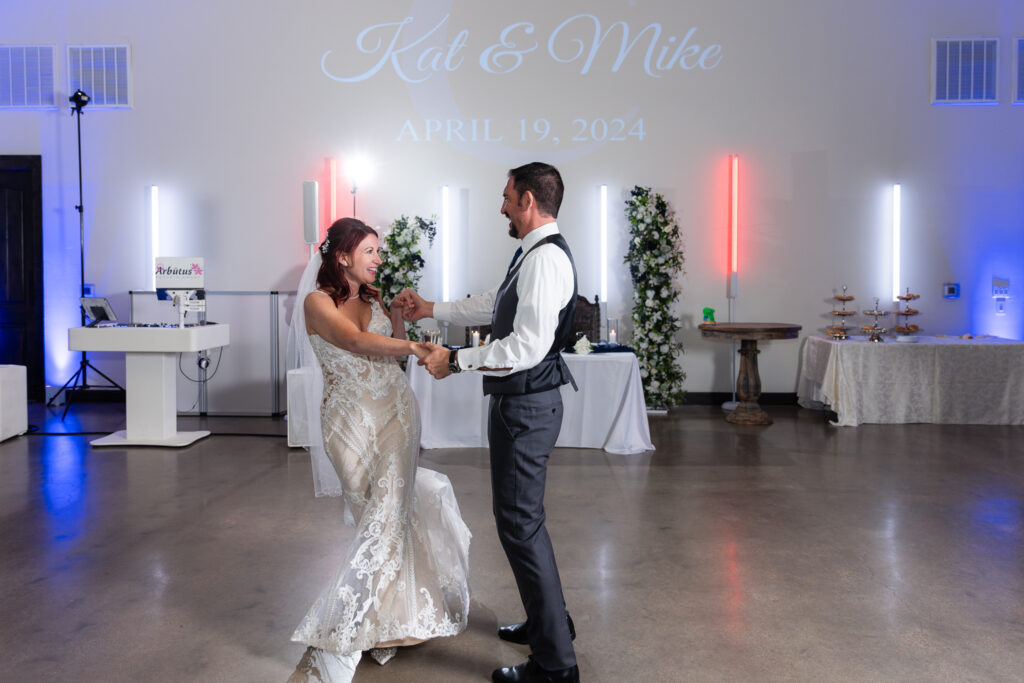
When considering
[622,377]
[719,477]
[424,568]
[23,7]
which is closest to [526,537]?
[424,568]

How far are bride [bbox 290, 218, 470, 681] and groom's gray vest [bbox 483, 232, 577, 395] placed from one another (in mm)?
282

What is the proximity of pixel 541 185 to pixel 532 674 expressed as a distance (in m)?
1.66

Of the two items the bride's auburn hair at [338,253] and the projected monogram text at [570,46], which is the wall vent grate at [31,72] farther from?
the bride's auburn hair at [338,253]

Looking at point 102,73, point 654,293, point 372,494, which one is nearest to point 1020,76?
point 654,293

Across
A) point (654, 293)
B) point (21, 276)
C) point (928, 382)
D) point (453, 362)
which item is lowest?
point (928, 382)

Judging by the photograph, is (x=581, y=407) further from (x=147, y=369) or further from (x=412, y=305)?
(x=147, y=369)

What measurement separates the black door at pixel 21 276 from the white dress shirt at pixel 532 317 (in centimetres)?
821

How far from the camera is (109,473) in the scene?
224 inches

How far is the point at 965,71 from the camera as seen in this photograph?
28.3 feet

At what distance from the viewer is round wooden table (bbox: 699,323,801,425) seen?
7543 millimetres

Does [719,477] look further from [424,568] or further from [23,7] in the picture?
[23,7]

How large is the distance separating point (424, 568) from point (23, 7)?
8.99 m

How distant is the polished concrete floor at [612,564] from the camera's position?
286 centimetres

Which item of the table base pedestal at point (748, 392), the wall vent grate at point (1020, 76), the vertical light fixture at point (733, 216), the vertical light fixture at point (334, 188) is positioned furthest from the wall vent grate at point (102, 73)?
the wall vent grate at point (1020, 76)
